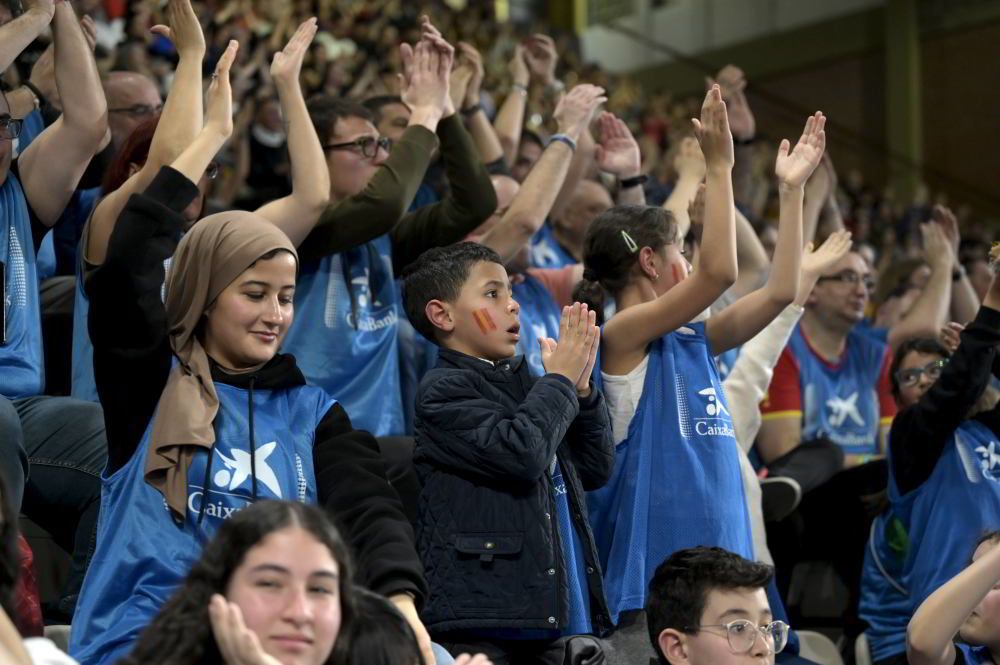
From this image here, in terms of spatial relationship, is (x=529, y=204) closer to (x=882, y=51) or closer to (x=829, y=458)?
(x=829, y=458)

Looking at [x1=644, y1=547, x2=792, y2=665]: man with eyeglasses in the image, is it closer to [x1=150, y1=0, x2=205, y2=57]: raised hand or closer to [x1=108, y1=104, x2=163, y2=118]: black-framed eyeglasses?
[x1=150, y1=0, x2=205, y2=57]: raised hand

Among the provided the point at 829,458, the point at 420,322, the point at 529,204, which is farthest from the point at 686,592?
the point at 829,458

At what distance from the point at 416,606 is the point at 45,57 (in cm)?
264

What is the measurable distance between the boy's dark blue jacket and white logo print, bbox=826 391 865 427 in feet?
7.53

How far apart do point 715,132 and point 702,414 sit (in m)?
0.72

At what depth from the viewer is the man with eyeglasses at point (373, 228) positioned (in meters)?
3.98

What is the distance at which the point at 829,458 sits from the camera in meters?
4.94

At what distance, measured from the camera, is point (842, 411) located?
5.35 m

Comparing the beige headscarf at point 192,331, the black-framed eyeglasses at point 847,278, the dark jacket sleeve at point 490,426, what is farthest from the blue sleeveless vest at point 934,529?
the beige headscarf at point 192,331

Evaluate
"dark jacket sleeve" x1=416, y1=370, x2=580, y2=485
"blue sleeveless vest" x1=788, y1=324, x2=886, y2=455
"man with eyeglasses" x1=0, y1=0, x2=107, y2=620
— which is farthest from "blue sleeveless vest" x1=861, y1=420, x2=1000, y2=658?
"man with eyeglasses" x1=0, y1=0, x2=107, y2=620

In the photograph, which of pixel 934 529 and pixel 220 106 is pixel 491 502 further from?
pixel 934 529

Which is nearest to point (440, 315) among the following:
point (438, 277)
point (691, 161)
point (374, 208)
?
point (438, 277)

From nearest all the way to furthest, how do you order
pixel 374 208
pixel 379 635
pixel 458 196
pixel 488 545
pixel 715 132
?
pixel 379 635
pixel 488 545
pixel 715 132
pixel 374 208
pixel 458 196

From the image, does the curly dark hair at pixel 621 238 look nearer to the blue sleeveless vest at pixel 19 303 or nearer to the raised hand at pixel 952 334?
the raised hand at pixel 952 334
